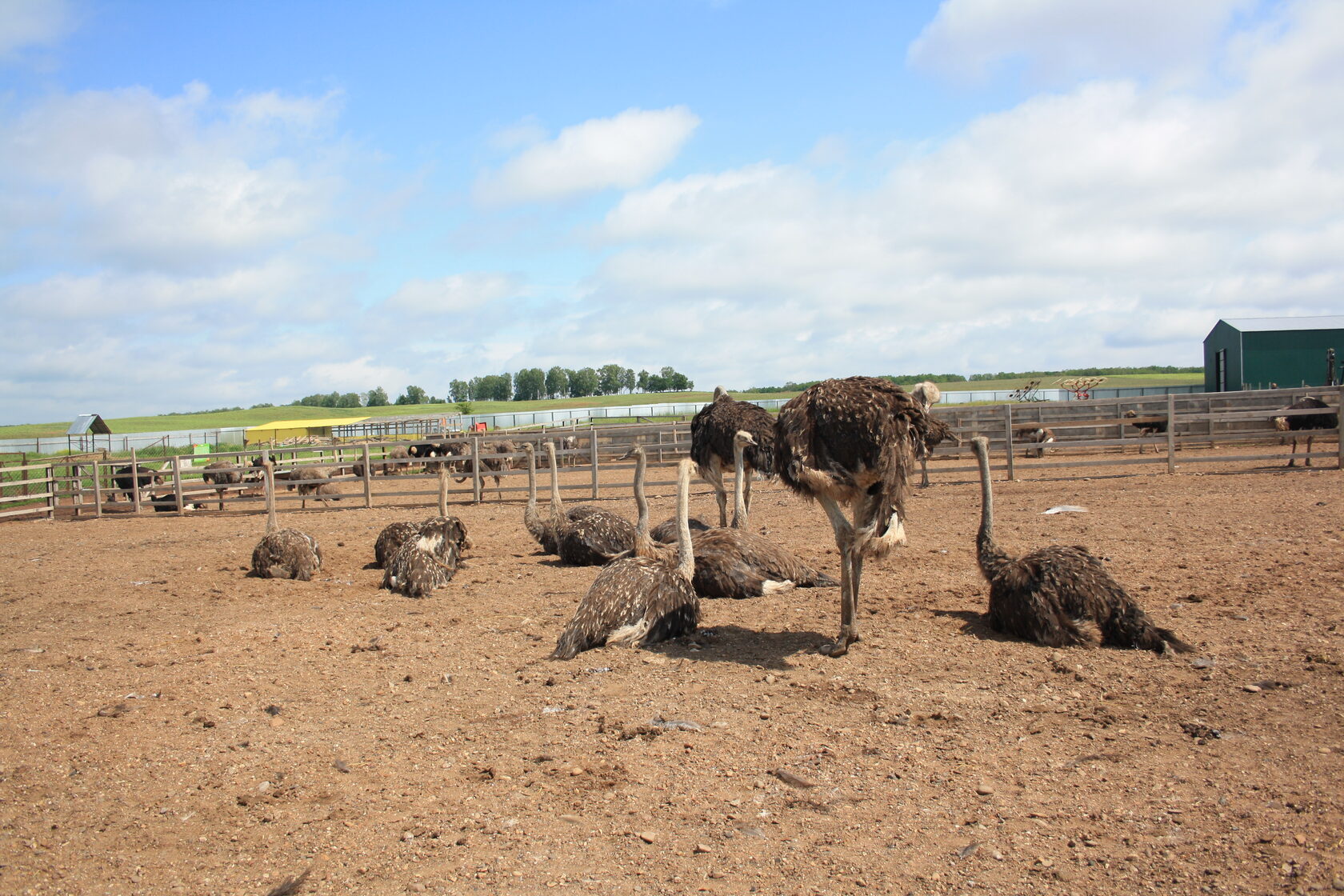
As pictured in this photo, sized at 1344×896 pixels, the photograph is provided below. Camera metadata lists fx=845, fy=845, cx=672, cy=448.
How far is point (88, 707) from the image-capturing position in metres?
5.13

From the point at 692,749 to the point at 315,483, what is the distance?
1549 cm

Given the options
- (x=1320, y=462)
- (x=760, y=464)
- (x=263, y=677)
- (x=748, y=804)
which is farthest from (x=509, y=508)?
(x=1320, y=462)

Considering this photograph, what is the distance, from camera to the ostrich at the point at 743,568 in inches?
295

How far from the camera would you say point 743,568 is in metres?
7.53

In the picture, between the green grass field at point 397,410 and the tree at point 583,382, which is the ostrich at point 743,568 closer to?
the green grass field at point 397,410

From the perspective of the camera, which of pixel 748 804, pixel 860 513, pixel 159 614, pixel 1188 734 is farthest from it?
pixel 159 614

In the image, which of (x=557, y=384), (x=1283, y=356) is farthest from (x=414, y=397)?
(x=1283, y=356)

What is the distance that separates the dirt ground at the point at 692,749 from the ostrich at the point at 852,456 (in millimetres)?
732

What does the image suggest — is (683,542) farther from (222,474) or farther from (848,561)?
(222,474)

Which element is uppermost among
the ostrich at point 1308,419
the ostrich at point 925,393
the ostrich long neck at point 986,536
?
the ostrich at point 925,393

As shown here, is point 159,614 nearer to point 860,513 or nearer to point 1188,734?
point 860,513

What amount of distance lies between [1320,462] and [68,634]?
2092 centimetres

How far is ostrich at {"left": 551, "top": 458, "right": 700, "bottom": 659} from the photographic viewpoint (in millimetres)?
5965

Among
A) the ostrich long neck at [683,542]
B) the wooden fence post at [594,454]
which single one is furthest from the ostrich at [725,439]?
the wooden fence post at [594,454]
